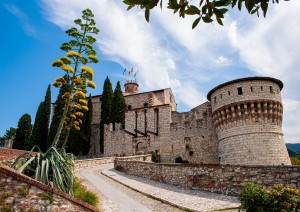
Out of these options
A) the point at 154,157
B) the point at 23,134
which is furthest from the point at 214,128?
the point at 23,134

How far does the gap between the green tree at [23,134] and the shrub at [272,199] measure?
41878 millimetres

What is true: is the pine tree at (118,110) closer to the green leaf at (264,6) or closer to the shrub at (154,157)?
the shrub at (154,157)

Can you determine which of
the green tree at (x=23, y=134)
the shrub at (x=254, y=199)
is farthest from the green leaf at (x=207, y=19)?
the green tree at (x=23, y=134)

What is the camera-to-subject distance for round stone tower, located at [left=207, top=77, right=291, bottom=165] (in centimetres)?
2484

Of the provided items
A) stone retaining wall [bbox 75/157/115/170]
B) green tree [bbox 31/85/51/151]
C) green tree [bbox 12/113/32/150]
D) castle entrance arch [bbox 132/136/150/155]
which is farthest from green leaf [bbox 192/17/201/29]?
green tree [bbox 12/113/32/150]

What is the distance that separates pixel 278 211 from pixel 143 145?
96.8 feet

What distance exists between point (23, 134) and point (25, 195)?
1685 inches

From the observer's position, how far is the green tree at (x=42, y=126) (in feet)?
137

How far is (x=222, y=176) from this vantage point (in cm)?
1467

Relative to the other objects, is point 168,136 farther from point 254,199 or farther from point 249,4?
point 249,4

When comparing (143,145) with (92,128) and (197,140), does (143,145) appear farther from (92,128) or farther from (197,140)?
(92,128)

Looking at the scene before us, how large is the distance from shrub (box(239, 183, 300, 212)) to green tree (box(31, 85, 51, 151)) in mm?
37987

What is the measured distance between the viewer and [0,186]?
7.15 metres

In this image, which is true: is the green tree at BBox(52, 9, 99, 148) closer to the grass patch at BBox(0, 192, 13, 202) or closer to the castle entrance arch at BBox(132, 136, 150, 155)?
the grass patch at BBox(0, 192, 13, 202)
